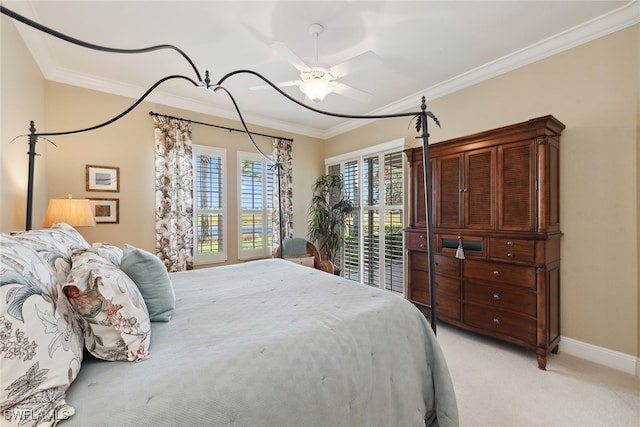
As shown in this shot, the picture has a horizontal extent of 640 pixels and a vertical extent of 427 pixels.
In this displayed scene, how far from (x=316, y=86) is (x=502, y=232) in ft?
6.83

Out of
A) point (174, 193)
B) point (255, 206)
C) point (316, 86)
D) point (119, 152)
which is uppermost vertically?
point (316, 86)

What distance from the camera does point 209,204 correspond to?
3902 millimetres

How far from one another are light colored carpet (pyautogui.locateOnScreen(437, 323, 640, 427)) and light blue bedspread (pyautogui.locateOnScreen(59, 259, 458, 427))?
644 mm

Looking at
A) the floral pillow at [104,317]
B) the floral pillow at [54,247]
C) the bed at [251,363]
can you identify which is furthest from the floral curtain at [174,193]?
the floral pillow at [104,317]

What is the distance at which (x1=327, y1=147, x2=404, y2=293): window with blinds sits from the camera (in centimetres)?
388

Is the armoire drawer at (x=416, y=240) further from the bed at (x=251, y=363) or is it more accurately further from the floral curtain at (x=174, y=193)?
the floral curtain at (x=174, y=193)

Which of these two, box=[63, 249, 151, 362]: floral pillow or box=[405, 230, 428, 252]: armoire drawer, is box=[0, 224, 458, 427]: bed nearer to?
box=[63, 249, 151, 362]: floral pillow

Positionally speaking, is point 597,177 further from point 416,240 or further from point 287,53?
point 287,53

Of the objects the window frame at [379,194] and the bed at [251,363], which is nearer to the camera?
the bed at [251,363]

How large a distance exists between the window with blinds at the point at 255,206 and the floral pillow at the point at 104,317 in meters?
3.21

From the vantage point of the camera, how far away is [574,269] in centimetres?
248

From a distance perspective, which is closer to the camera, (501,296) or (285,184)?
(501,296)

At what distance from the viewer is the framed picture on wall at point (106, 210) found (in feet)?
10.3

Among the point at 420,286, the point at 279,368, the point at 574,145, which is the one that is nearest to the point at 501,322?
the point at 420,286
